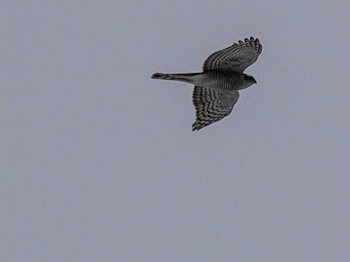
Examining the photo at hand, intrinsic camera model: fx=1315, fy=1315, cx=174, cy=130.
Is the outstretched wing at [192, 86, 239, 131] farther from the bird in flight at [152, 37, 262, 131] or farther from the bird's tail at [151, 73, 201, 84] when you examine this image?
the bird's tail at [151, 73, 201, 84]

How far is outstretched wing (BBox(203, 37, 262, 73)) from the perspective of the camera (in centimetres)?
2744

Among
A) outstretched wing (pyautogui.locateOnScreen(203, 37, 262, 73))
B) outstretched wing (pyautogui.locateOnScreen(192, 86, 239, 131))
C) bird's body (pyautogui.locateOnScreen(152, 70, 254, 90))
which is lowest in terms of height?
outstretched wing (pyautogui.locateOnScreen(192, 86, 239, 131))

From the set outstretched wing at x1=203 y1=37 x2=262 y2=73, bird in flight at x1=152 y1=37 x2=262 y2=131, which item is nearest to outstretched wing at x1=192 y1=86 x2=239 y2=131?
bird in flight at x1=152 y1=37 x2=262 y2=131

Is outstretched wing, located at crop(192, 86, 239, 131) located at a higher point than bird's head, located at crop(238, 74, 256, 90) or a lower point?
lower

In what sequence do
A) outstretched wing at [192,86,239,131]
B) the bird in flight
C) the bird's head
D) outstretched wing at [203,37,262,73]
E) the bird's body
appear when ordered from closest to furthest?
outstretched wing at [203,37,262,73], the bird in flight, the bird's body, the bird's head, outstretched wing at [192,86,239,131]

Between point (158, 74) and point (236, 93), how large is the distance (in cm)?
189

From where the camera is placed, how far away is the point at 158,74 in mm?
27672

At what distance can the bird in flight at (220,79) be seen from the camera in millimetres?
27547

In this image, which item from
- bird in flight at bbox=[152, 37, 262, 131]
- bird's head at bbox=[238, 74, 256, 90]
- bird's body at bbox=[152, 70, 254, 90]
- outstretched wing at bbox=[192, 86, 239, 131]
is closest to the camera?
bird in flight at bbox=[152, 37, 262, 131]

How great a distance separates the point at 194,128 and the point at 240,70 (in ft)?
5.27

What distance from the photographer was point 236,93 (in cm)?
2845

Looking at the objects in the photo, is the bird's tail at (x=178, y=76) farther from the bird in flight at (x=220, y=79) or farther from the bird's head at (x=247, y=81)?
the bird's head at (x=247, y=81)

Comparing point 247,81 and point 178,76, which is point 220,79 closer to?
point 247,81

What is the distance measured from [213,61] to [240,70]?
66cm
